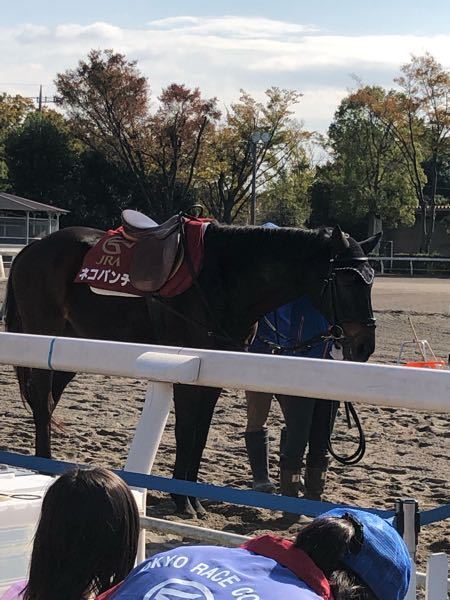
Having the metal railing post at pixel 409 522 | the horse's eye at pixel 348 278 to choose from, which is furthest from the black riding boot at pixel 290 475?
the metal railing post at pixel 409 522

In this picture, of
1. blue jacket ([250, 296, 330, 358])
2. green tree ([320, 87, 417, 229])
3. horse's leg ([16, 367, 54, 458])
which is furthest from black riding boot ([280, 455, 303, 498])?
green tree ([320, 87, 417, 229])

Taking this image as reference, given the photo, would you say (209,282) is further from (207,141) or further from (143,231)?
(207,141)

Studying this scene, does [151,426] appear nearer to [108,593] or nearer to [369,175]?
[108,593]

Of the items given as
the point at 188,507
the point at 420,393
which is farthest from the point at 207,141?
the point at 420,393

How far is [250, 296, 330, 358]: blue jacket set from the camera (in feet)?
17.1

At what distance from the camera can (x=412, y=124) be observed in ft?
146

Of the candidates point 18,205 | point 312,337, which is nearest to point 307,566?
point 312,337

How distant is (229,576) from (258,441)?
3767 millimetres

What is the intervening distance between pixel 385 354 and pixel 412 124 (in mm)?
35317

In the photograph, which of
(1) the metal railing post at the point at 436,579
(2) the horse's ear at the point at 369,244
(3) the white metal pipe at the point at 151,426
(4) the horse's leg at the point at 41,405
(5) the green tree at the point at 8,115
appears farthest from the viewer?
(5) the green tree at the point at 8,115

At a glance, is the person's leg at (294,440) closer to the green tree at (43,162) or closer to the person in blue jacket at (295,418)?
the person in blue jacket at (295,418)

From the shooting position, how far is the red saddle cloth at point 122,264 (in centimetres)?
517

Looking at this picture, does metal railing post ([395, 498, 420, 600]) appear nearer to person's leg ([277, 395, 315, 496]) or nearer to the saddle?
person's leg ([277, 395, 315, 496])

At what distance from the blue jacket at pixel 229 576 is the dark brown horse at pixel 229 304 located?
3.27 metres
